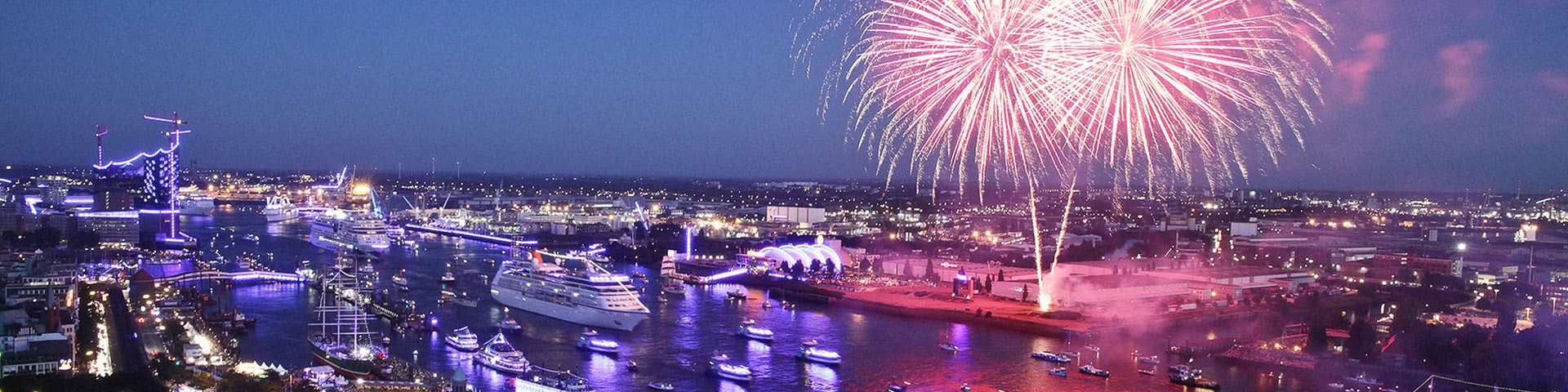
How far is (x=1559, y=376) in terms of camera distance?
248 inches

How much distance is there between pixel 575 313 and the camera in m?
8.95

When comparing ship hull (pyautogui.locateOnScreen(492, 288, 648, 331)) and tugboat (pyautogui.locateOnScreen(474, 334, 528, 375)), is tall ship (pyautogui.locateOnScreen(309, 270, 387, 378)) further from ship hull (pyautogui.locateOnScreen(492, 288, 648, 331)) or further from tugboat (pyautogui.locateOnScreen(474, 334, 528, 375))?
ship hull (pyautogui.locateOnScreen(492, 288, 648, 331))

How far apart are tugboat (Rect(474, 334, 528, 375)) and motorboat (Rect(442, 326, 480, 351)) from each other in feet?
0.39

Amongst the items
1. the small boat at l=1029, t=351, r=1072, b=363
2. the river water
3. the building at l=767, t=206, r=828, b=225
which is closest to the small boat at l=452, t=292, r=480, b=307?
the river water

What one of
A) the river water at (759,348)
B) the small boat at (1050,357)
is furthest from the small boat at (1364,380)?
the small boat at (1050,357)

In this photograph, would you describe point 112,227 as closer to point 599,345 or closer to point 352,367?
point 352,367

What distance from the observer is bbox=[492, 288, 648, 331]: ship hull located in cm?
855

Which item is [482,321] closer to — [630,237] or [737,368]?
[737,368]

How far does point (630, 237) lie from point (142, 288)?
9.46m

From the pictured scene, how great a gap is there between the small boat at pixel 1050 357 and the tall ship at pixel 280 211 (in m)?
19.6

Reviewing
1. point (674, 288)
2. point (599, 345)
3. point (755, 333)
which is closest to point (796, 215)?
point (674, 288)

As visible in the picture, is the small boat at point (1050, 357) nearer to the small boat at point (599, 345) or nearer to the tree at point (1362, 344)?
the tree at point (1362, 344)

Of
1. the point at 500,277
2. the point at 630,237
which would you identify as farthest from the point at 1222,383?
the point at 630,237

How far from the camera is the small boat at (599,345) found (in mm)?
7477
